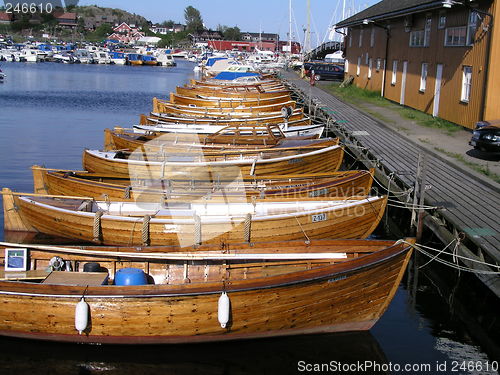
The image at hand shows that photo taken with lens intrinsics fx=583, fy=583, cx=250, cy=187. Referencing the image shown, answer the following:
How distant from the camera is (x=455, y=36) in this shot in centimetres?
2553

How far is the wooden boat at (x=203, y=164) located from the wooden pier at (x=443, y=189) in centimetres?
171

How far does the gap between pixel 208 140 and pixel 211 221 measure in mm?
8468

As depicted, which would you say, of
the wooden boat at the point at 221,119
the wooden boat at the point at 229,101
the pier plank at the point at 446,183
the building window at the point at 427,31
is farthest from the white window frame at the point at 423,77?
the wooden boat at the point at 229,101

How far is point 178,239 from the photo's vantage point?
13.1 metres

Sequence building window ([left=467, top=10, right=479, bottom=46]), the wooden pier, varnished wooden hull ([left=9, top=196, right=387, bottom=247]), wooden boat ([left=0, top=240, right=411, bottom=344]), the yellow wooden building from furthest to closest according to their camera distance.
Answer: building window ([left=467, top=10, right=479, bottom=46]) < the yellow wooden building < varnished wooden hull ([left=9, top=196, right=387, bottom=247]) < the wooden pier < wooden boat ([left=0, top=240, right=411, bottom=344])

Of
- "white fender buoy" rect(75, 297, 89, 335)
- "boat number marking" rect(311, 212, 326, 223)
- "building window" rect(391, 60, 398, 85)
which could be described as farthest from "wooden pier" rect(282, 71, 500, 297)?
"building window" rect(391, 60, 398, 85)

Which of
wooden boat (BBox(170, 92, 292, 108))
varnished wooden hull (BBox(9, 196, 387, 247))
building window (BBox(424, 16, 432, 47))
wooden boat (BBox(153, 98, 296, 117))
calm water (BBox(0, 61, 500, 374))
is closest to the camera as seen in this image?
calm water (BBox(0, 61, 500, 374))

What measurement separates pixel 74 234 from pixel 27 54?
3947 inches

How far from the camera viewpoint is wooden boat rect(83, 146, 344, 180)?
58.2 feet

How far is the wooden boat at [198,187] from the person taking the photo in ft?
49.1

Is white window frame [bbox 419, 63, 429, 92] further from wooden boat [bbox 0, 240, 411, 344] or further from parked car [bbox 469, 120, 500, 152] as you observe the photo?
wooden boat [bbox 0, 240, 411, 344]

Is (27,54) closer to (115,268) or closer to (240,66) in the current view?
(240,66)

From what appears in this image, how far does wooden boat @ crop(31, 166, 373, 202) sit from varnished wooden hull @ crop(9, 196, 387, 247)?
0.59 m

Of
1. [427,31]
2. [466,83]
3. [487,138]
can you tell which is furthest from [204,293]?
[427,31]
